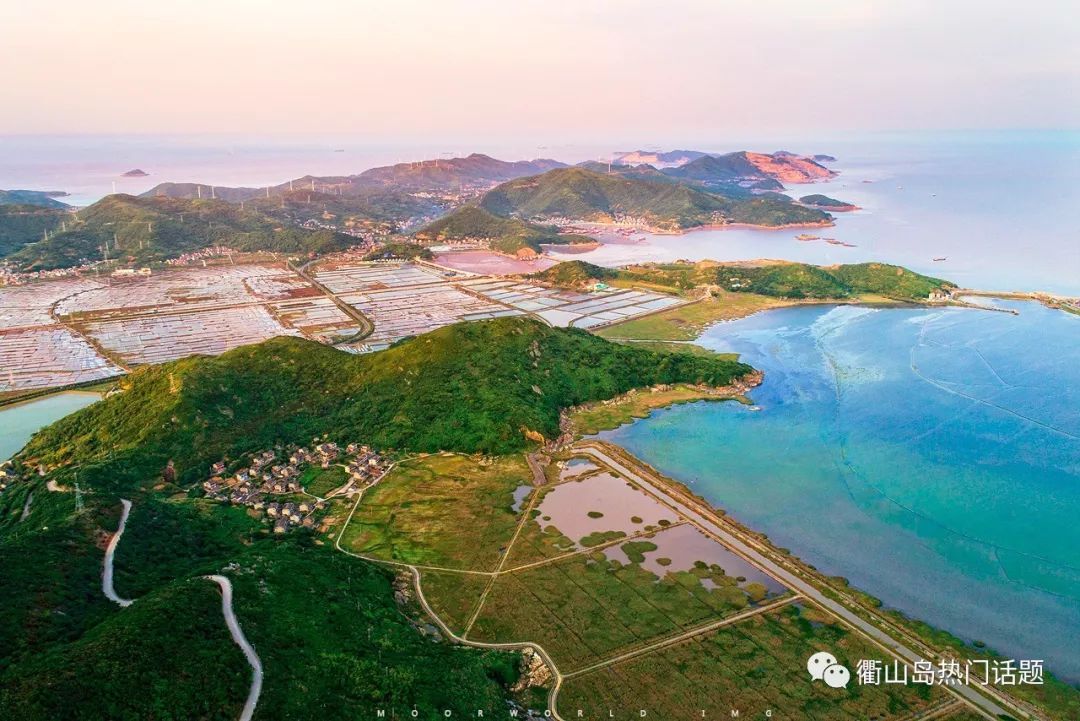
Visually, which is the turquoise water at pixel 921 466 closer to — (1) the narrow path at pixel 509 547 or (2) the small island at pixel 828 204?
(1) the narrow path at pixel 509 547

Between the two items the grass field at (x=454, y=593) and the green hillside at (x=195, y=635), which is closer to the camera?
the green hillside at (x=195, y=635)

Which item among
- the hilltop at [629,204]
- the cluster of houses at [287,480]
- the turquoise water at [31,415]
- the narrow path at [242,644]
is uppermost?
the hilltop at [629,204]

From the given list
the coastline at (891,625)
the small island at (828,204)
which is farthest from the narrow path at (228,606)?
the small island at (828,204)

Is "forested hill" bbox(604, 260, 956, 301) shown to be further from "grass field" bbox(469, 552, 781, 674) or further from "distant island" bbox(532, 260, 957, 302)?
"grass field" bbox(469, 552, 781, 674)

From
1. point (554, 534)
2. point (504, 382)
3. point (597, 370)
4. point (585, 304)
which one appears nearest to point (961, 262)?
point (585, 304)

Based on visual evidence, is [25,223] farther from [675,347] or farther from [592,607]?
[592,607]

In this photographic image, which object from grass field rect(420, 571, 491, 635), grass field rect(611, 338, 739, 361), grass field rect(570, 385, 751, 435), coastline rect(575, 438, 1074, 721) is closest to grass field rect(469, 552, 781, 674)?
grass field rect(420, 571, 491, 635)

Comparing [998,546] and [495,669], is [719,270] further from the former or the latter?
[495,669]
